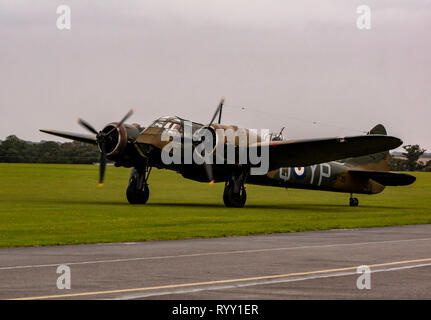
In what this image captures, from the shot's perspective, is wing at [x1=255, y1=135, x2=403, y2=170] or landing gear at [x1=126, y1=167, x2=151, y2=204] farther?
landing gear at [x1=126, y1=167, x2=151, y2=204]

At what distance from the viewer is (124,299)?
11.5m

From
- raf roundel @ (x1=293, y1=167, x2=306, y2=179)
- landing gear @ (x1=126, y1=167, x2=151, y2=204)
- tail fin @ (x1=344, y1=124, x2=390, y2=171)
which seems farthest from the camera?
tail fin @ (x1=344, y1=124, x2=390, y2=171)

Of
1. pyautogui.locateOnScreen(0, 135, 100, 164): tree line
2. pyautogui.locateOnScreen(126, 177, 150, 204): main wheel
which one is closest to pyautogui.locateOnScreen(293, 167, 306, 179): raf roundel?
pyautogui.locateOnScreen(126, 177, 150, 204): main wheel

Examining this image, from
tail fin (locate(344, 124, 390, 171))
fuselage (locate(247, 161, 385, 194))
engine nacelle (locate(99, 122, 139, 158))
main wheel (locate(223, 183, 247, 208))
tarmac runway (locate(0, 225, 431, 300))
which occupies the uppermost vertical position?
engine nacelle (locate(99, 122, 139, 158))

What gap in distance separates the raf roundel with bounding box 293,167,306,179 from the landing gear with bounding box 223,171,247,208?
4.77 metres

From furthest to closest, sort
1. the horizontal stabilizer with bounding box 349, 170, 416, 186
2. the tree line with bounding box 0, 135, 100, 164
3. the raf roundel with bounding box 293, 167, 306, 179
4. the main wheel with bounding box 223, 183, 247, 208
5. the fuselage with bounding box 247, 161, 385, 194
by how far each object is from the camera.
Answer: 1. the tree line with bounding box 0, 135, 100, 164
2. the raf roundel with bounding box 293, 167, 306, 179
3. the horizontal stabilizer with bounding box 349, 170, 416, 186
4. the fuselage with bounding box 247, 161, 385, 194
5. the main wheel with bounding box 223, 183, 247, 208

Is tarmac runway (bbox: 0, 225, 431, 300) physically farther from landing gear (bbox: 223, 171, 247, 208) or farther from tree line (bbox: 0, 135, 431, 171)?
tree line (bbox: 0, 135, 431, 171)

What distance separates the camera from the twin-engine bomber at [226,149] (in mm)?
36688

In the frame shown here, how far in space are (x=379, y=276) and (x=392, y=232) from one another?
11.0 metres

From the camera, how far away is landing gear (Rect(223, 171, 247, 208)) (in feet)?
129

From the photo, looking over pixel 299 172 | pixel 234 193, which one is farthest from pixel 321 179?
pixel 234 193

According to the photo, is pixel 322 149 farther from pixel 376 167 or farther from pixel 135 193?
pixel 376 167

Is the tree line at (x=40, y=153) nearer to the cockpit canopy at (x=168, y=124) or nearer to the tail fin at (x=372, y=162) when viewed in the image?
the tail fin at (x=372, y=162)

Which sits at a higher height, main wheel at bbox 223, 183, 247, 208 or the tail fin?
the tail fin
